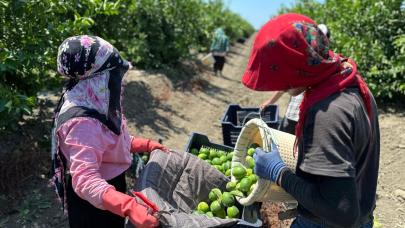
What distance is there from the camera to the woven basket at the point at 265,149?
2127mm

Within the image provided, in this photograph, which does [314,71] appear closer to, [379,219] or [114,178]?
[114,178]

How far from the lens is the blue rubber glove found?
1.77 m

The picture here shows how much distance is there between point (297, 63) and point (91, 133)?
3.54 ft

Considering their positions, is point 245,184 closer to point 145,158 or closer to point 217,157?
point 217,157

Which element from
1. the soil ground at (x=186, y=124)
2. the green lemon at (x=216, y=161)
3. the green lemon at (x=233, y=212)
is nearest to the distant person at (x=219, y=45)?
the soil ground at (x=186, y=124)

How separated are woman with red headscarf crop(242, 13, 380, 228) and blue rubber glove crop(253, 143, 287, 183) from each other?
0.17m

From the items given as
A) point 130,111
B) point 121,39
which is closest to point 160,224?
point 130,111

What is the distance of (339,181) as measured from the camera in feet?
4.71

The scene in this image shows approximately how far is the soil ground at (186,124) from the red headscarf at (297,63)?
2363 millimetres

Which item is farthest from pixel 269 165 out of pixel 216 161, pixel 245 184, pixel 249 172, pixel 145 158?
pixel 145 158

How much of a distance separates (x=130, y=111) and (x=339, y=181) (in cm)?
605

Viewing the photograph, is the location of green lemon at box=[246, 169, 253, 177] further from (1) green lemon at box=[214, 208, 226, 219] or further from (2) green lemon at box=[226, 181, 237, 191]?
(1) green lemon at box=[214, 208, 226, 219]

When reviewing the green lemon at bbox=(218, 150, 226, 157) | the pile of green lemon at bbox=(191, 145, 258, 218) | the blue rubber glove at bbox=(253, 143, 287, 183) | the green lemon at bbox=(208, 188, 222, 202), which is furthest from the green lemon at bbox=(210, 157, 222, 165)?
the blue rubber glove at bbox=(253, 143, 287, 183)

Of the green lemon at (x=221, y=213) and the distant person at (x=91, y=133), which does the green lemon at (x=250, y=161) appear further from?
the distant person at (x=91, y=133)
